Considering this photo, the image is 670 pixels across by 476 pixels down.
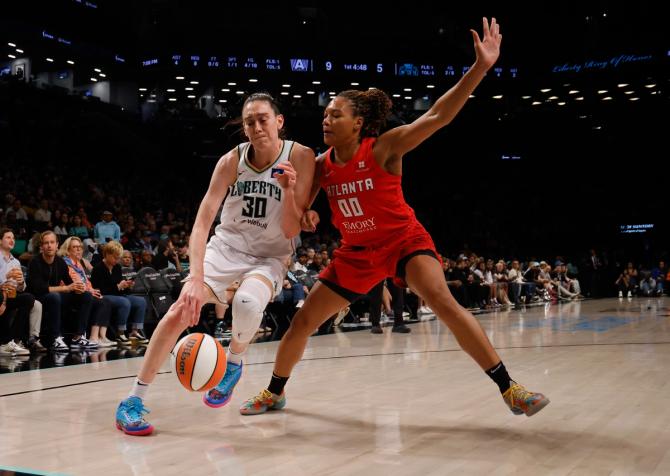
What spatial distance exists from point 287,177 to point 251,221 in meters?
0.42

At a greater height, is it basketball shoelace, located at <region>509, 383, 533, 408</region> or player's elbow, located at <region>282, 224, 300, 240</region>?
player's elbow, located at <region>282, 224, 300, 240</region>

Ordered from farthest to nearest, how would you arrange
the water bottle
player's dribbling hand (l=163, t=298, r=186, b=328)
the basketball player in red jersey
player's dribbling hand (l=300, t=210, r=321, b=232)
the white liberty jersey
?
the water bottle, the white liberty jersey, player's dribbling hand (l=300, t=210, r=321, b=232), the basketball player in red jersey, player's dribbling hand (l=163, t=298, r=186, b=328)

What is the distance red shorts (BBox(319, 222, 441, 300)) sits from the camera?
3537 millimetres

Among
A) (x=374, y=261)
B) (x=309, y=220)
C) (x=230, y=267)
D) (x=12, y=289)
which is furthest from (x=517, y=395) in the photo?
(x=12, y=289)

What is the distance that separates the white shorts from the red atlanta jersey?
1.47ft

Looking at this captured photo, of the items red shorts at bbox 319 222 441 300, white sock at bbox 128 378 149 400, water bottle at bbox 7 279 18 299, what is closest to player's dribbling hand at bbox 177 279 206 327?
white sock at bbox 128 378 149 400

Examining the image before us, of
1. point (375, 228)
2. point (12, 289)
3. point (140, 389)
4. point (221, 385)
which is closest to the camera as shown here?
point (140, 389)

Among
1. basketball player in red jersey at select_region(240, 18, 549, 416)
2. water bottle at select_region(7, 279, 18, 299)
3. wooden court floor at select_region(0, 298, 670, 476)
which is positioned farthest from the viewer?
water bottle at select_region(7, 279, 18, 299)

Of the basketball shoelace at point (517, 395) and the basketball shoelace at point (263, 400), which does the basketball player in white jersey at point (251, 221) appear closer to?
the basketball shoelace at point (263, 400)

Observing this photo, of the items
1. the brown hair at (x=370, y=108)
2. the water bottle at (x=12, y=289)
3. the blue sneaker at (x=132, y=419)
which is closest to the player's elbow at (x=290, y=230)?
the brown hair at (x=370, y=108)

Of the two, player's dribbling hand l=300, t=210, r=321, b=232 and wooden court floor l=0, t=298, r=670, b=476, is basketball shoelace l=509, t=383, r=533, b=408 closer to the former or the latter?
wooden court floor l=0, t=298, r=670, b=476

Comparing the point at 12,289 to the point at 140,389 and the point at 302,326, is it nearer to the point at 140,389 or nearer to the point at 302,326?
the point at 140,389

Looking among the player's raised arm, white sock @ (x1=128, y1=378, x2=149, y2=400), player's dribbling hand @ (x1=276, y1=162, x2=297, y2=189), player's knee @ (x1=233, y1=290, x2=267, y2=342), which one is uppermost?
the player's raised arm

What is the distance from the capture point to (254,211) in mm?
3576
